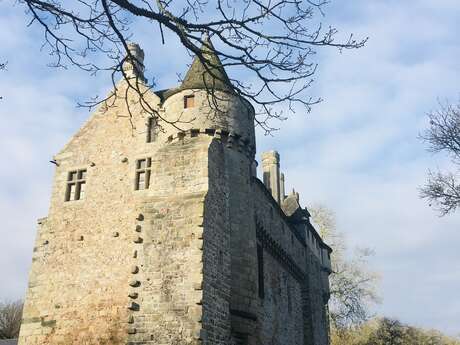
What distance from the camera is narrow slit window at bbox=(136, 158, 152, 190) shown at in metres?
15.7

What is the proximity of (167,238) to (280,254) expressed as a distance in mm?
8349

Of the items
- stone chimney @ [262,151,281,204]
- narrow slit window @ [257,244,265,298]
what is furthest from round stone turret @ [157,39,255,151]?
stone chimney @ [262,151,281,204]

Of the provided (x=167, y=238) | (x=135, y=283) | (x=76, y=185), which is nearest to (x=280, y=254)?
(x=76, y=185)

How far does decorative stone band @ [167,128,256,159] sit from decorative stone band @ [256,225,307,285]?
9.82 ft

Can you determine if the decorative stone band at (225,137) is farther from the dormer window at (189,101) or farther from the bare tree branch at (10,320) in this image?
the bare tree branch at (10,320)

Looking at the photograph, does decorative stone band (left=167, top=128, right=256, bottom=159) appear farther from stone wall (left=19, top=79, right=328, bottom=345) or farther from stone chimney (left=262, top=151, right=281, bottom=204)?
stone chimney (left=262, top=151, right=281, bottom=204)

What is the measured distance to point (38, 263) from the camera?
52.4ft

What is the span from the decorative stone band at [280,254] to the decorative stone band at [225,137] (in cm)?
299

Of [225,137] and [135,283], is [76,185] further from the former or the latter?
[135,283]

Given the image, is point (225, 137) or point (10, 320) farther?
point (10, 320)

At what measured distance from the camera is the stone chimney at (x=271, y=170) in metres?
24.8

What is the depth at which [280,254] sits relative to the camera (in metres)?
18.7

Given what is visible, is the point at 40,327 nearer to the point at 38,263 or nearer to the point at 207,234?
the point at 38,263

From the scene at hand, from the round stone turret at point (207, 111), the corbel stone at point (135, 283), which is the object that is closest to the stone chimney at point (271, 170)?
the round stone turret at point (207, 111)
